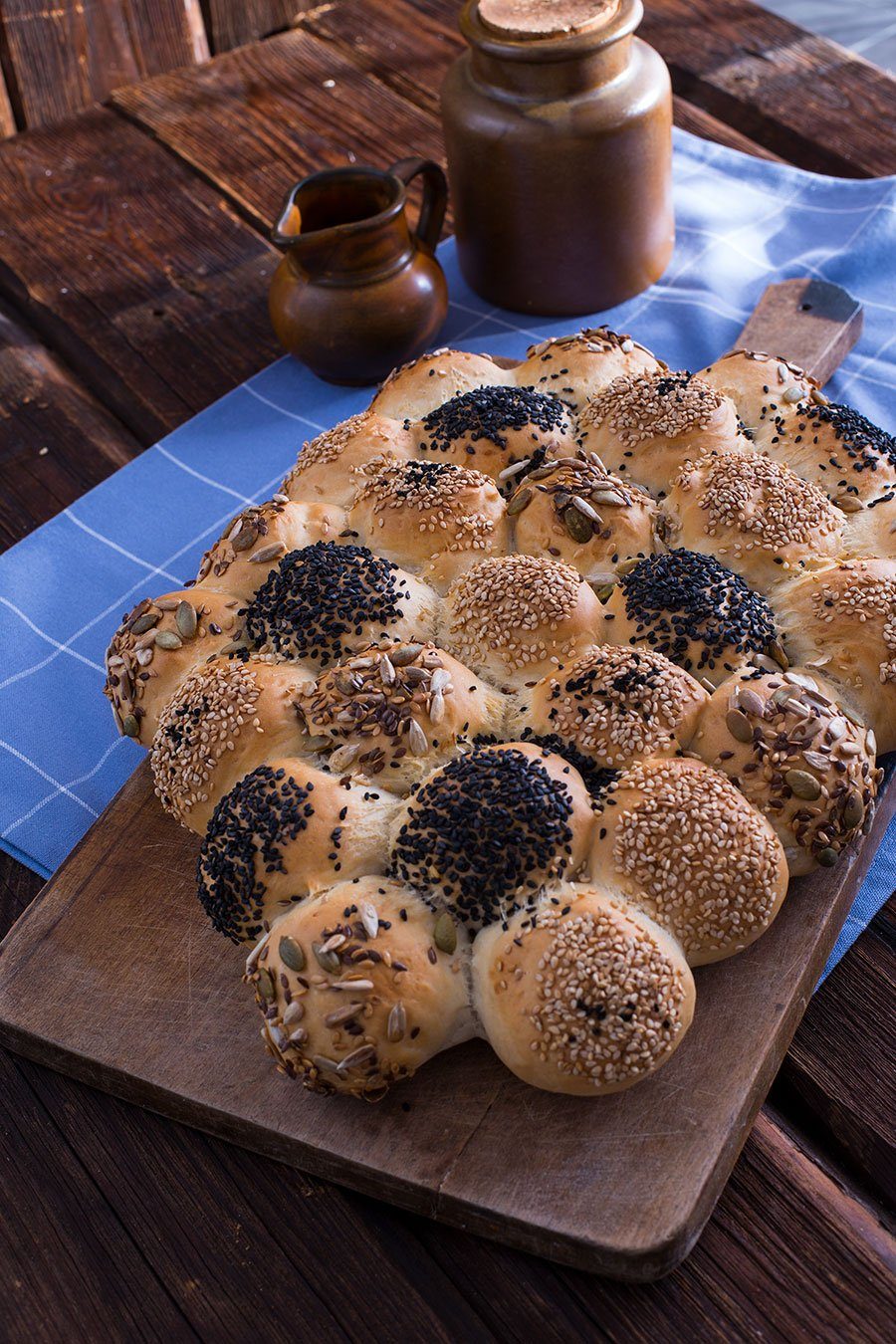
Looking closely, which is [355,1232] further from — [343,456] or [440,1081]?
[343,456]

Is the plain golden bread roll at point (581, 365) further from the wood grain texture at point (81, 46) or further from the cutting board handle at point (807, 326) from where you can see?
the wood grain texture at point (81, 46)

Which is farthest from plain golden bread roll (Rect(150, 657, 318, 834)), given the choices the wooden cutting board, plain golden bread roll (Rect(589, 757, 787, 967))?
plain golden bread roll (Rect(589, 757, 787, 967))

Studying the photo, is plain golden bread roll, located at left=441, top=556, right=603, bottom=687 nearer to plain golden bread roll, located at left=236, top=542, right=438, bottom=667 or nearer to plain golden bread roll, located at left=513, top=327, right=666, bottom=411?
plain golden bread roll, located at left=236, top=542, right=438, bottom=667

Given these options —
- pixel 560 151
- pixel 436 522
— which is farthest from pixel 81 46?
pixel 436 522

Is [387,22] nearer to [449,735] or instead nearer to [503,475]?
[503,475]

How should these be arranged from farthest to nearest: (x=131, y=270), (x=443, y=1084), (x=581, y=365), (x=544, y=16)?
1. (x=131, y=270)
2. (x=544, y=16)
3. (x=581, y=365)
4. (x=443, y=1084)
